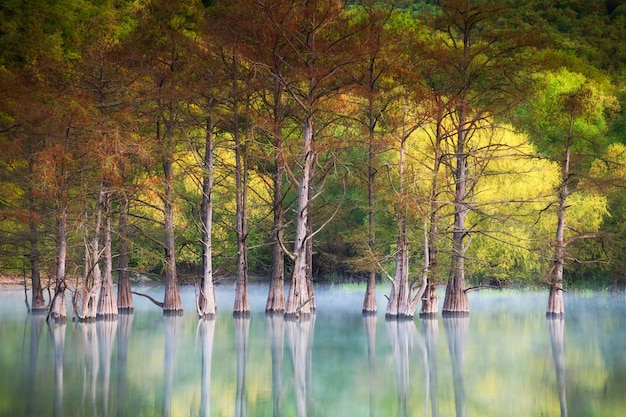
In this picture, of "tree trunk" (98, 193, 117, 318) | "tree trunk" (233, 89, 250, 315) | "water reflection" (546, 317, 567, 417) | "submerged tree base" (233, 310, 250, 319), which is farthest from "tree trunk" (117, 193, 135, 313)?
"water reflection" (546, 317, 567, 417)

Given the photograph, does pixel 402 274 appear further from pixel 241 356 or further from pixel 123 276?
pixel 241 356

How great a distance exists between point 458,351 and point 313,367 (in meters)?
4.24

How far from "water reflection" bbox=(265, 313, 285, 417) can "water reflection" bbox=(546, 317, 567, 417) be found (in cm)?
410

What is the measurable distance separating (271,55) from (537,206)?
11981mm

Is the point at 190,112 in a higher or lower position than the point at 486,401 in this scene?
higher

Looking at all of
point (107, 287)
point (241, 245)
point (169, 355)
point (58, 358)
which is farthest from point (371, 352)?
point (241, 245)

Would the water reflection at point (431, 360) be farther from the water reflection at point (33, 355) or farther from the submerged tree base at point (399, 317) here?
the water reflection at point (33, 355)

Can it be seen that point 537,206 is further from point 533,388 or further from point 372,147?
point 533,388

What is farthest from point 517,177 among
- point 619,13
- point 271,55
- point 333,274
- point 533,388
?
point 619,13

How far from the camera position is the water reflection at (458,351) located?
52.7ft

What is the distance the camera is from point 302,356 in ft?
72.1

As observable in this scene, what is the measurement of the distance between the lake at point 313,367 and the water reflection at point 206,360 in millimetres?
33

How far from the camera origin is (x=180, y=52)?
34.3 meters

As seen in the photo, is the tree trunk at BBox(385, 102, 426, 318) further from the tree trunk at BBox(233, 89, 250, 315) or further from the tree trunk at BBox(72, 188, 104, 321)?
the tree trunk at BBox(72, 188, 104, 321)
